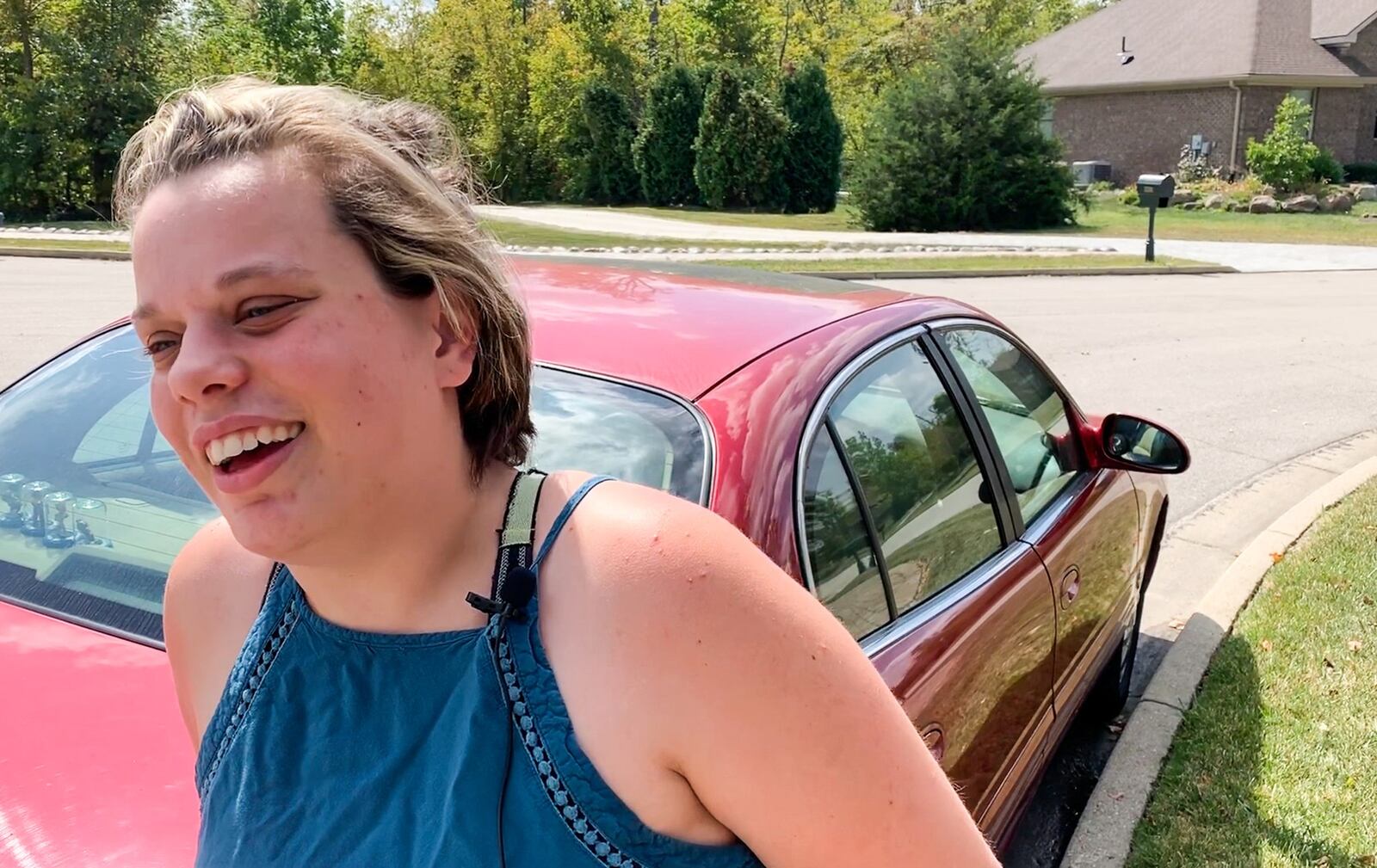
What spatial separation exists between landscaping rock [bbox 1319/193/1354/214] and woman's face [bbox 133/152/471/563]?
34.5m

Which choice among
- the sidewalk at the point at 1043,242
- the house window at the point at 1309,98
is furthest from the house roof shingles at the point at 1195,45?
the sidewalk at the point at 1043,242

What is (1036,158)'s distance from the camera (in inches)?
1073

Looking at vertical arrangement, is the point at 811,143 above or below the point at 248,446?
above

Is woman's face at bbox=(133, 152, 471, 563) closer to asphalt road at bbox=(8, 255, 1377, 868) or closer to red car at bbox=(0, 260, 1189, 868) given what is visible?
red car at bbox=(0, 260, 1189, 868)

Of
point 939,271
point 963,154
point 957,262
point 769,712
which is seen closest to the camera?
point 769,712

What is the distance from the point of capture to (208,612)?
5.17 feet

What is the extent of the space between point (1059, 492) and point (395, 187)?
259 cm

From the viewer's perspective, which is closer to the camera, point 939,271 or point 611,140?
point 939,271

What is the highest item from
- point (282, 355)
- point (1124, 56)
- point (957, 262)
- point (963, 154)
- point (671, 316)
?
point (1124, 56)

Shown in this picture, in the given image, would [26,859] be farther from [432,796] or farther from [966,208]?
[966,208]

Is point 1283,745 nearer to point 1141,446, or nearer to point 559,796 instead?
point 1141,446

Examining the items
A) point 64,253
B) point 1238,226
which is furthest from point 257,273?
point 1238,226

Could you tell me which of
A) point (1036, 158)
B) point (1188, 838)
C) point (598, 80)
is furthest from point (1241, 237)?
point (1188, 838)

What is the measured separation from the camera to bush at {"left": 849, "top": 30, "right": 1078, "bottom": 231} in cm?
2662
